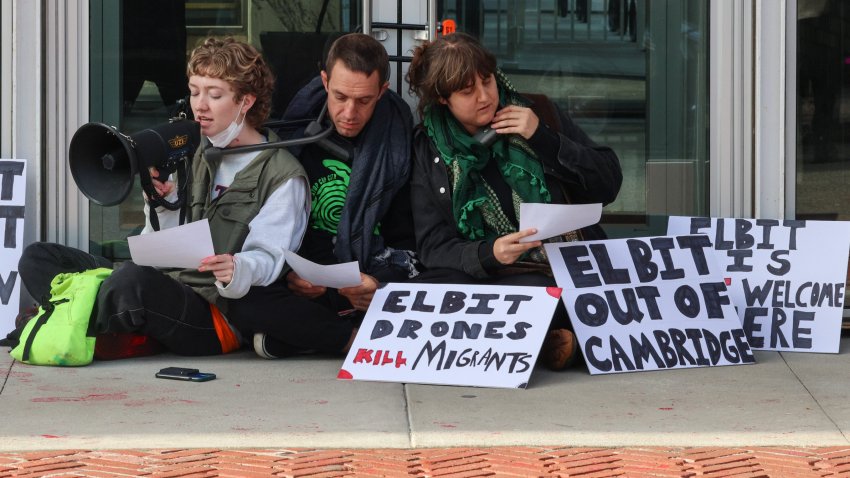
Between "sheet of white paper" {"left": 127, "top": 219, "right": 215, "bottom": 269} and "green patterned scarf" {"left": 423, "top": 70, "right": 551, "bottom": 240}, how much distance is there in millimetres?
880

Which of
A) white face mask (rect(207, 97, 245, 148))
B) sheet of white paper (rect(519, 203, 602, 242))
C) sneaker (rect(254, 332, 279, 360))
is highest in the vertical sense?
white face mask (rect(207, 97, 245, 148))

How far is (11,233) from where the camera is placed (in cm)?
484

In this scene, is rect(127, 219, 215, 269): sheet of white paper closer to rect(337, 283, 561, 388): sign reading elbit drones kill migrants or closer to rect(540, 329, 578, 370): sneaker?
rect(337, 283, 561, 388): sign reading elbit drones kill migrants

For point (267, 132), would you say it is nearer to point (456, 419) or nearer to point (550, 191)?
point (550, 191)

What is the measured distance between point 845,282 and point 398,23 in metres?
1.90

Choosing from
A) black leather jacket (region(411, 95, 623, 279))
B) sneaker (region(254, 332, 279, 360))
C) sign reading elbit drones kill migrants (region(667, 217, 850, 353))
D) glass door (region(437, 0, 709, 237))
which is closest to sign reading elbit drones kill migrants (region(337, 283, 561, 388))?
black leather jacket (region(411, 95, 623, 279))

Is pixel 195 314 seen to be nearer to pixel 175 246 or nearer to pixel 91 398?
pixel 175 246

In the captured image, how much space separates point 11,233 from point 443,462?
7.75 ft

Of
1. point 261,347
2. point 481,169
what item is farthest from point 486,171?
point 261,347

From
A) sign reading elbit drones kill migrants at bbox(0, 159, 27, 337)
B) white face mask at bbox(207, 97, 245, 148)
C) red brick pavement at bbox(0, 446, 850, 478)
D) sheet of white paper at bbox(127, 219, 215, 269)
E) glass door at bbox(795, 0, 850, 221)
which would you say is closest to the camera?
red brick pavement at bbox(0, 446, 850, 478)

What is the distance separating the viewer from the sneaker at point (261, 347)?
4418mm

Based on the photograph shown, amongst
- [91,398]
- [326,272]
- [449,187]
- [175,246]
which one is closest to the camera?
[91,398]

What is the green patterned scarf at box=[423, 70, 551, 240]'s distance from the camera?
14.3 ft

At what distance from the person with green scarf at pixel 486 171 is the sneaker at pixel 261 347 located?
1.92ft
